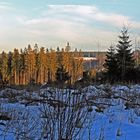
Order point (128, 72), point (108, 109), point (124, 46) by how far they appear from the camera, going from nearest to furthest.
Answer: point (108, 109), point (128, 72), point (124, 46)

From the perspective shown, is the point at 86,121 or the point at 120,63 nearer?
the point at 86,121

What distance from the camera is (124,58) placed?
54.1 metres

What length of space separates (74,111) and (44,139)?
130 centimetres

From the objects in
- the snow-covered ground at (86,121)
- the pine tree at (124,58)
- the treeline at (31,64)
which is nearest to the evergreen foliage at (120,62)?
the pine tree at (124,58)

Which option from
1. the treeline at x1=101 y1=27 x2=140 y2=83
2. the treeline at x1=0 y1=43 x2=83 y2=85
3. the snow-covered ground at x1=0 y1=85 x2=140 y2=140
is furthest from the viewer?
the treeline at x1=0 y1=43 x2=83 y2=85

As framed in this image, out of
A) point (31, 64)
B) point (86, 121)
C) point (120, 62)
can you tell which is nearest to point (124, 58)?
point (120, 62)

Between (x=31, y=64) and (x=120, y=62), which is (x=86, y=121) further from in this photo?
(x=31, y=64)

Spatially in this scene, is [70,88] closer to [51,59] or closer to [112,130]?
[112,130]

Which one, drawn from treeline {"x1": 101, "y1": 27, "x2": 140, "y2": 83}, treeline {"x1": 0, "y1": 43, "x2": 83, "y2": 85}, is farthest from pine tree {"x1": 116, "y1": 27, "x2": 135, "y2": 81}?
treeline {"x1": 0, "y1": 43, "x2": 83, "y2": 85}

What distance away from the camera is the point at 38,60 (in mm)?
135250

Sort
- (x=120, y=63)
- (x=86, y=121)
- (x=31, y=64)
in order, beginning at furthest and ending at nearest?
(x=31, y=64)
(x=120, y=63)
(x=86, y=121)

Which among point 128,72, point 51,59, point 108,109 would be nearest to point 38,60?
point 51,59

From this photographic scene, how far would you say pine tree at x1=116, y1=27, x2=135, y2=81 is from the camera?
50603 mm

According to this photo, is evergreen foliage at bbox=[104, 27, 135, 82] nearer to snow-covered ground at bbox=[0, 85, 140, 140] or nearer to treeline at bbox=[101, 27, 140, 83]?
treeline at bbox=[101, 27, 140, 83]
